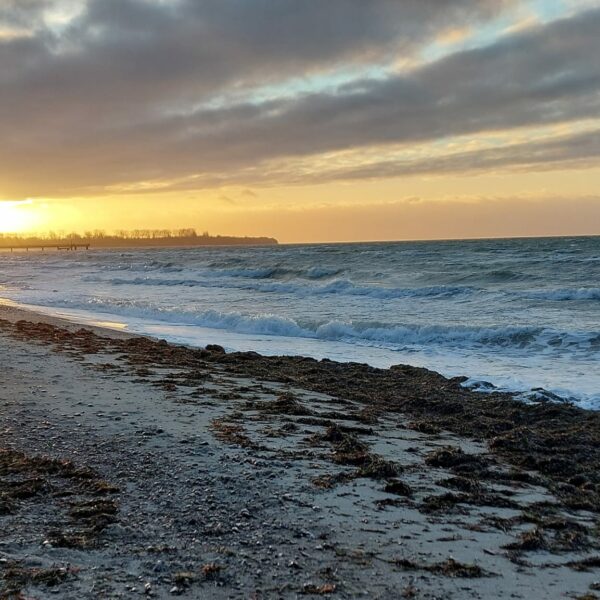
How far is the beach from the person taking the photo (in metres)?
3.26

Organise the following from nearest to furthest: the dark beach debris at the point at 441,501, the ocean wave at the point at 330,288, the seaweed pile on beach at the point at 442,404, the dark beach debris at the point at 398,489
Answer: the dark beach debris at the point at 441,501 < the dark beach debris at the point at 398,489 < the seaweed pile on beach at the point at 442,404 < the ocean wave at the point at 330,288

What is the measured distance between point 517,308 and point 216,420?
1560 centimetres

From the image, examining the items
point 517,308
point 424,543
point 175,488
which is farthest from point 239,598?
point 517,308

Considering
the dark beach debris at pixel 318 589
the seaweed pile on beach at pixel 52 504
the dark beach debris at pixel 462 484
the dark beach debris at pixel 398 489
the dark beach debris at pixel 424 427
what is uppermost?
the seaweed pile on beach at pixel 52 504

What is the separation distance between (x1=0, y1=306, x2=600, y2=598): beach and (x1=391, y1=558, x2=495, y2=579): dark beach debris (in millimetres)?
13

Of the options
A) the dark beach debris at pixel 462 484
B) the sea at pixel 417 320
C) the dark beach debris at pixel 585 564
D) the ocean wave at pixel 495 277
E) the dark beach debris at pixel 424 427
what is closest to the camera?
the dark beach debris at pixel 585 564

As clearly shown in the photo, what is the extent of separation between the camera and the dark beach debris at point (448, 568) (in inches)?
132

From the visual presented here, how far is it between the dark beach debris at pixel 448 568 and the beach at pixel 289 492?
0.01 metres

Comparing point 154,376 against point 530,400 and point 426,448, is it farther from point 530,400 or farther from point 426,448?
point 530,400

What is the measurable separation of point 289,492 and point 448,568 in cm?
143

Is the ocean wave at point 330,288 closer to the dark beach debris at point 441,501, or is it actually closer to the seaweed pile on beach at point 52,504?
A: the dark beach debris at point 441,501

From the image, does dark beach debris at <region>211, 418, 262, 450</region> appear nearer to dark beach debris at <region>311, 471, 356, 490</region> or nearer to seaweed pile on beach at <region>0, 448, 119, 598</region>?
dark beach debris at <region>311, 471, 356, 490</region>

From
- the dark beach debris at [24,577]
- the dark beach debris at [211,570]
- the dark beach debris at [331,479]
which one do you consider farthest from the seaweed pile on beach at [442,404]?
the dark beach debris at [24,577]

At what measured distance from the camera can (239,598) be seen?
3.02 metres
